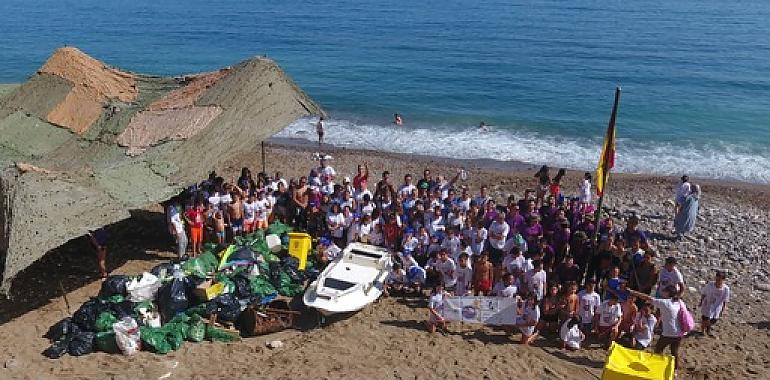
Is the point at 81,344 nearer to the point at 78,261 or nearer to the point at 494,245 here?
the point at 78,261

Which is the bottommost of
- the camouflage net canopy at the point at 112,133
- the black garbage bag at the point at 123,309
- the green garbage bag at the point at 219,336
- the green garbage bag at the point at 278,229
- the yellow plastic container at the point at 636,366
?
the green garbage bag at the point at 219,336

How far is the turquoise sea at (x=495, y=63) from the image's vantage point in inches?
1171

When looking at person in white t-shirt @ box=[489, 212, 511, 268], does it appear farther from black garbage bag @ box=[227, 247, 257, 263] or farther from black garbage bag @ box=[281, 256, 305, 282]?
black garbage bag @ box=[227, 247, 257, 263]

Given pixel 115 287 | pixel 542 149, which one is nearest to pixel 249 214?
pixel 115 287

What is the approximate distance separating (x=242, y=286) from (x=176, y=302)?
1.24 meters

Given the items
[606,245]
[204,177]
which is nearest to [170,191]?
[204,177]

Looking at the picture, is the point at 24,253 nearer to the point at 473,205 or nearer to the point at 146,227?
the point at 146,227

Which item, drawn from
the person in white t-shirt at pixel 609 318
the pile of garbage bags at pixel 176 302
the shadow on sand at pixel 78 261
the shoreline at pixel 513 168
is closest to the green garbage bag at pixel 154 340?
the pile of garbage bags at pixel 176 302

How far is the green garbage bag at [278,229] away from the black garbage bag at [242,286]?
2147 millimetres

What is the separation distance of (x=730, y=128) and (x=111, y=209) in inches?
1156

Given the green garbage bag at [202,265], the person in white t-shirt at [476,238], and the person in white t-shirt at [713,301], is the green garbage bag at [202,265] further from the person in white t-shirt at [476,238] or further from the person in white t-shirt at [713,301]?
the person in white t-shirt at [713,301]

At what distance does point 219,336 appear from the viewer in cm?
1129

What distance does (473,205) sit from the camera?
14.3m

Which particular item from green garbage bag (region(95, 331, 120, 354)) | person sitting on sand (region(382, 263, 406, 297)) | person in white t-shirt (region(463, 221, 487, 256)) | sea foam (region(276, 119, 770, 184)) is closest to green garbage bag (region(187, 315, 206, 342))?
green garbage bag (region(95, 331, 120, 354))
